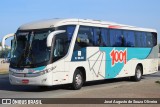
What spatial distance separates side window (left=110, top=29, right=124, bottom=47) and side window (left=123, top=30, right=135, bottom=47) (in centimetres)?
47

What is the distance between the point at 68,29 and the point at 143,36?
8.20m

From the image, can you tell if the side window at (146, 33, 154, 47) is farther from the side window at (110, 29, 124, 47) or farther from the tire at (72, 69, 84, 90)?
the tire at (72, 69, 84, 90)

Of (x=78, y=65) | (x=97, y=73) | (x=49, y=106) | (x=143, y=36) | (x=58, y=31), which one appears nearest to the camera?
(x=49, y=106)

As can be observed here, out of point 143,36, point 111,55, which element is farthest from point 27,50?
point 143,36

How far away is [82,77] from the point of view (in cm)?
1870

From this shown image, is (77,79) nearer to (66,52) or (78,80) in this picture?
(78,80)

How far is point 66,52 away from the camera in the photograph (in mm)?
17391

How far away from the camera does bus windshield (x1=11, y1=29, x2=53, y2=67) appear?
16.8 metres

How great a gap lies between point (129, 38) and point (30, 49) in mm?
7672

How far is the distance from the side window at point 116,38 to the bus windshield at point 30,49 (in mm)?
5075

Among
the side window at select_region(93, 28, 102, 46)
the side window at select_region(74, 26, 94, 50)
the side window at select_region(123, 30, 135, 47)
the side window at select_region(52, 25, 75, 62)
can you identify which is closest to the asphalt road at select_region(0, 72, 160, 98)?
the side window at select_region(52, 25, 75, 62)

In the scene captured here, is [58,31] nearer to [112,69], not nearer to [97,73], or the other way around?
[97,73]

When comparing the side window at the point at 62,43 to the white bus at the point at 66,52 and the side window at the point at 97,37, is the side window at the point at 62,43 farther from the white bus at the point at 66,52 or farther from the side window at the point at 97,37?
the side window at the point at 97,37

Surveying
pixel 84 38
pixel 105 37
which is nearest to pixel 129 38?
pixel 105 37
